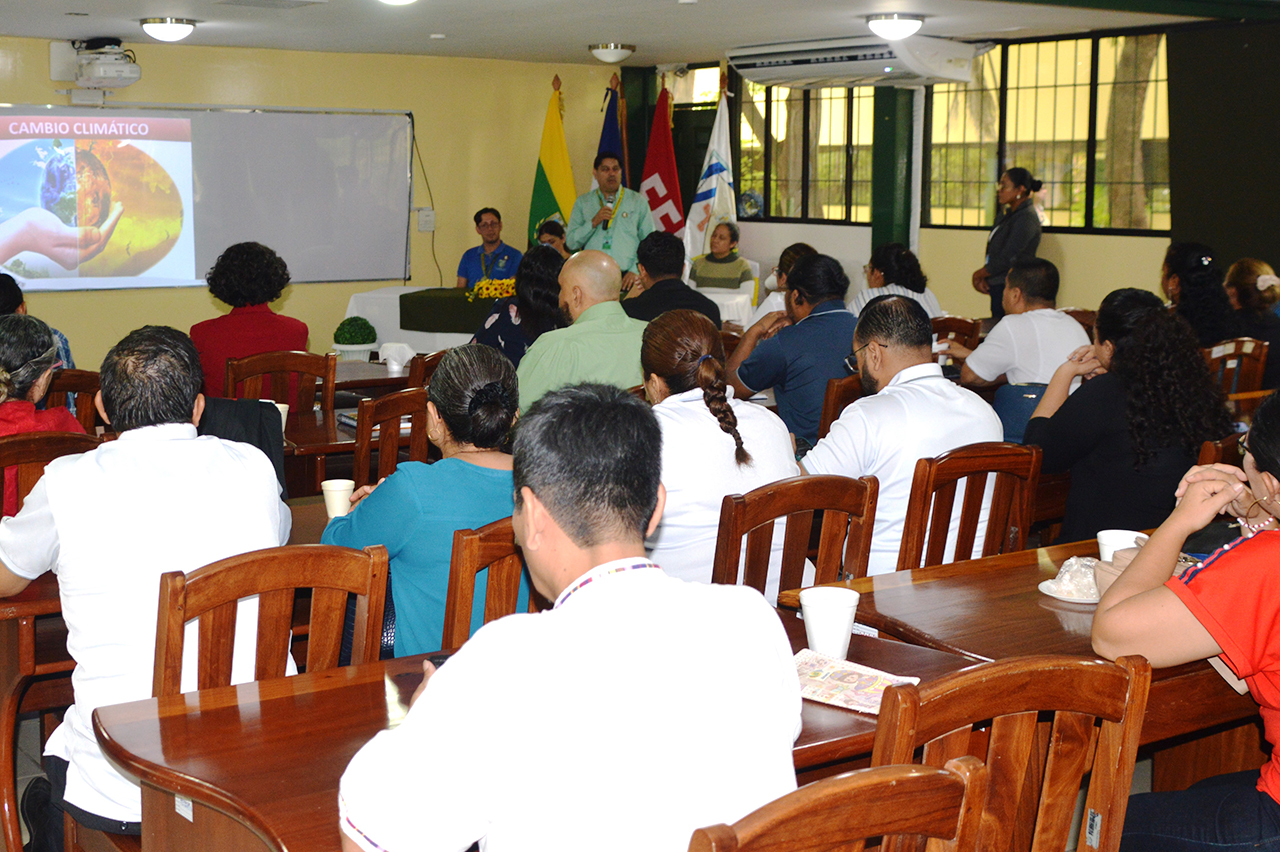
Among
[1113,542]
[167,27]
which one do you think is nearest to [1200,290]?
[1113,542]

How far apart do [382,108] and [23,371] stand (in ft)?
23.3

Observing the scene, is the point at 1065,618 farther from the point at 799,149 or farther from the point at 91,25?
the point at 799,149

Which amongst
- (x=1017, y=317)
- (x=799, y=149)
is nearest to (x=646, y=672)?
(x=1017, y=317)

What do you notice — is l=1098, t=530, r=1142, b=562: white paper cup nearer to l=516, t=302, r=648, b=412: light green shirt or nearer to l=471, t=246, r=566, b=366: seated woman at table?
l=516, t=302, r=648, b=412: light green shirt

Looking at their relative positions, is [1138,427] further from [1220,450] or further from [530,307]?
[530,307]

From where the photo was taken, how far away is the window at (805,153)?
32.9ft

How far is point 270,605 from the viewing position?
1.81 metres

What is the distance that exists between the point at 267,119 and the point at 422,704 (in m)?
8.79

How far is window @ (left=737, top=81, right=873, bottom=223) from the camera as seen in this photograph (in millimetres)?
10023

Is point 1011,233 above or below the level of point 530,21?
below

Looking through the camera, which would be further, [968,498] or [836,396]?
[836,396]

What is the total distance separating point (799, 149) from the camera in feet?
34.4

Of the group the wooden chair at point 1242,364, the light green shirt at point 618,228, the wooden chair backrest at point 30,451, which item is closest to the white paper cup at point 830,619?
the wooden chair backrest at point 30,451

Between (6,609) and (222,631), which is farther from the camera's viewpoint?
(6,609)
